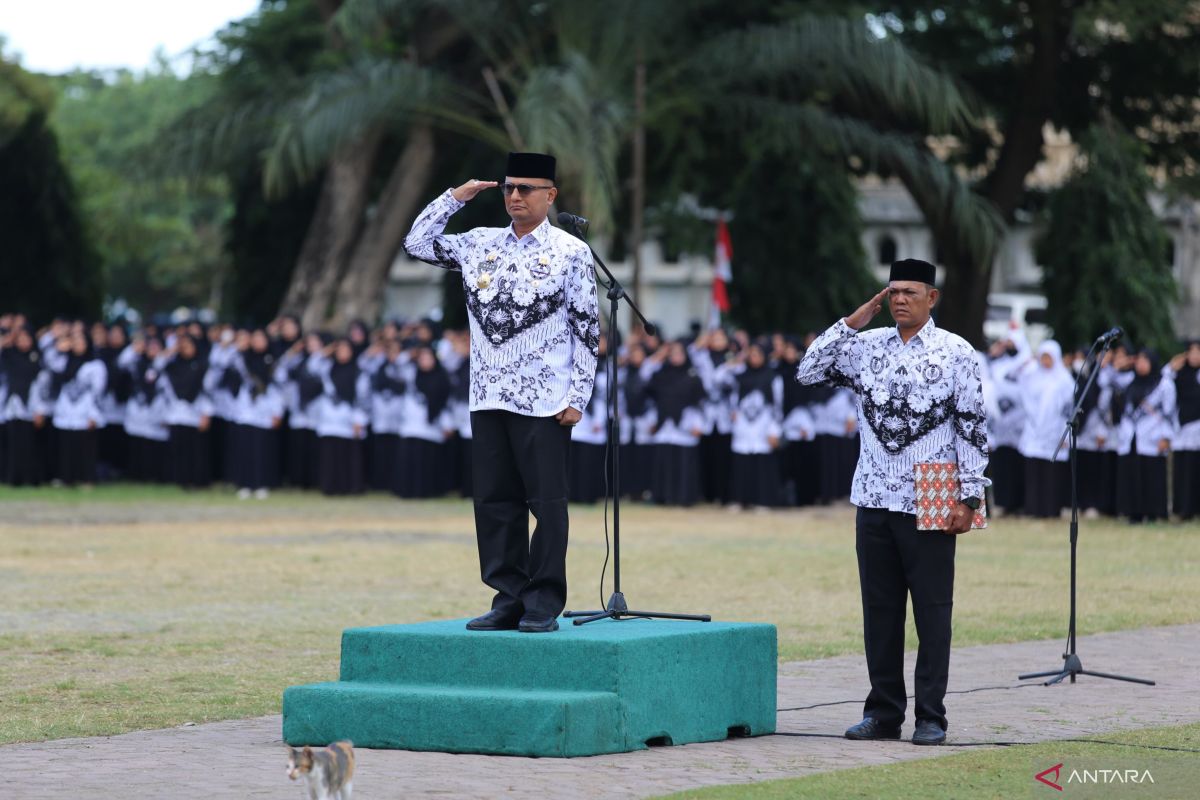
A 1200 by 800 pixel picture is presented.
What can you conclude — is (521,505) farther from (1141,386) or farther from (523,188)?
(1141,386)

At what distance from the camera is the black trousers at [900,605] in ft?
29.6

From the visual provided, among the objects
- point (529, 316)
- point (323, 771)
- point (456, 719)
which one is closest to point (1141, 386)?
point (529, 316)

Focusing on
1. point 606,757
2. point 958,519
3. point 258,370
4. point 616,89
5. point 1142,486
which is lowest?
point 606,757

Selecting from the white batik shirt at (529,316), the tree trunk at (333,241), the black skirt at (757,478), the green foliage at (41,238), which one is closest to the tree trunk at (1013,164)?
the black skirt at (757,478)

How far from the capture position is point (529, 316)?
8898 millimetres

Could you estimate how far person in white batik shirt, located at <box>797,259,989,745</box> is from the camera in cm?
904

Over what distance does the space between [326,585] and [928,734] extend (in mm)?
7381

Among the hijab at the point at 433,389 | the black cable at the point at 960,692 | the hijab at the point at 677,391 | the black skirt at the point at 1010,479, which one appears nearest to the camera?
the black cable at the point at 960,692

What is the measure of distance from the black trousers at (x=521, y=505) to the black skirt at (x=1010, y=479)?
49.0 feet

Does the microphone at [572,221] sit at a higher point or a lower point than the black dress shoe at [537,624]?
higher

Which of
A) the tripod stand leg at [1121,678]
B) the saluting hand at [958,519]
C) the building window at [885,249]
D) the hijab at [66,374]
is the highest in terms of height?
the building window at [885,249]

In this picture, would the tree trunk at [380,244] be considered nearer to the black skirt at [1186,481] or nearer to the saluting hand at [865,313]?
the black skirt at [1186,481]

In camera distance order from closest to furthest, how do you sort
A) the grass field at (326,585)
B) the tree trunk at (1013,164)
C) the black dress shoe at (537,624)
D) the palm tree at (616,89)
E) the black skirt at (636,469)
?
the black dress shoe at (537,624), the grass field at (326,585), the black skirt at (636,469), the palm tree at (616,89), the tree trunk at (1013,164)

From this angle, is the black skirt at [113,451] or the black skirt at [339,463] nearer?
the black skirt at [339,463]
